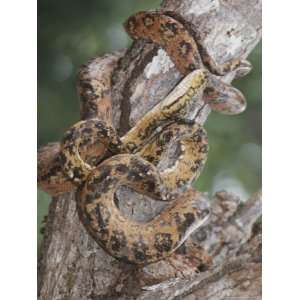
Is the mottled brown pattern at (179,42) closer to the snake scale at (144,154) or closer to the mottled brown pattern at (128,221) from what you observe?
the snake scale at (144,154)

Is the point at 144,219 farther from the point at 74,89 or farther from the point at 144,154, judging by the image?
the point at 74,89

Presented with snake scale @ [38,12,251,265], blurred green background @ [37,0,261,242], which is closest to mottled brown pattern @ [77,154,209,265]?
snake scale @ [38,12,251,265]

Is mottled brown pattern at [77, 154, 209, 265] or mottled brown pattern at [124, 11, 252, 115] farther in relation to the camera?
mottled brown pattern at [124, 11, 252, 115]

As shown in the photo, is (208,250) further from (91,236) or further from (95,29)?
(95,29)

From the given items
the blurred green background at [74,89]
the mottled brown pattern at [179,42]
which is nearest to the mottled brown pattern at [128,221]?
the blurred green background at [74,89]

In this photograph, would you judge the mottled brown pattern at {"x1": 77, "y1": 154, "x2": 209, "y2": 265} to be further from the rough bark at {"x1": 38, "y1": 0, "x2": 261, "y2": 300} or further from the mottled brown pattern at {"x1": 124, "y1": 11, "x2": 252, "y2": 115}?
the mottled brown pattern at {"x1": 124, "y1": 11, "x2": 252, "y2": 115}
